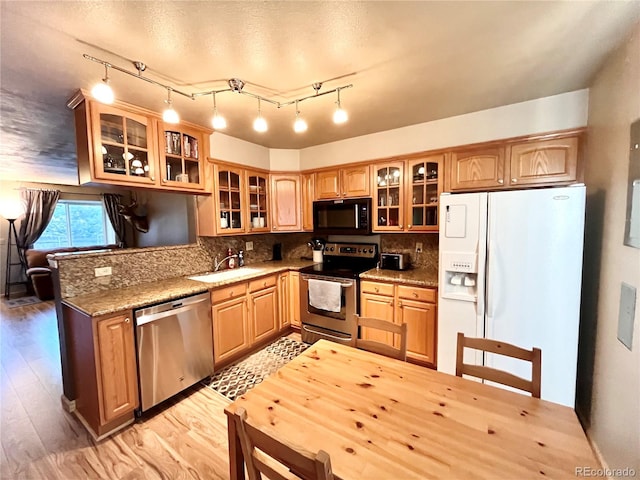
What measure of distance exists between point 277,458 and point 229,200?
277cm

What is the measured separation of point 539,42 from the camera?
1512 mm

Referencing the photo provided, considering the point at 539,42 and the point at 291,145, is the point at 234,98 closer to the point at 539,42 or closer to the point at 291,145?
the point at 291,145

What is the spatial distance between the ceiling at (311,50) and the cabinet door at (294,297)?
1899mm

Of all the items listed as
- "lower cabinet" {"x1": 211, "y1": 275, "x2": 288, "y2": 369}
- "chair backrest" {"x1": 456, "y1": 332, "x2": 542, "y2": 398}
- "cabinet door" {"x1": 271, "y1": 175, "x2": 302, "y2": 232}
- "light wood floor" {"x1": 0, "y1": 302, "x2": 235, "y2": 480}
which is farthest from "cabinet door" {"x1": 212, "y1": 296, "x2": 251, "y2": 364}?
"chair backrest" {"x1": 456, "y1": 332, "x2": 542, "y2": 398}

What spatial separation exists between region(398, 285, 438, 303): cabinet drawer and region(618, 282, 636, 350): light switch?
1155mm

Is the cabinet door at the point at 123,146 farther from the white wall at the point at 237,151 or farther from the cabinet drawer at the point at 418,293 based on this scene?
the cabinet drawer at the point at 418,293

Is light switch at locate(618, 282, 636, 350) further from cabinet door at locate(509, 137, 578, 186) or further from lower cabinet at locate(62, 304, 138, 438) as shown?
lower cabinet at locate(62, 304, 138, 438)

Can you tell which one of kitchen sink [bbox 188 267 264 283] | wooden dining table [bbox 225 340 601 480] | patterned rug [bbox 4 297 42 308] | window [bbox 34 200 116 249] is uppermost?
window [bbox 34 200 116 249]

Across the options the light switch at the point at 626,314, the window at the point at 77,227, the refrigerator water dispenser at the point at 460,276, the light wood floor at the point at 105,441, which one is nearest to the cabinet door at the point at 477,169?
the refrigerator water dispenser at the point at 460,276

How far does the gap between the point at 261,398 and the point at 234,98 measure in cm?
Result: 211

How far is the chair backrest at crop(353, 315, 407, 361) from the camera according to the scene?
58.6 inches

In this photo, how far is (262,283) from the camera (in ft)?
10.1

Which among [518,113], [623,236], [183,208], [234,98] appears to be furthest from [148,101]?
[623,236]

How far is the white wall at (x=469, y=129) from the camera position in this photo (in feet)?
7.08
